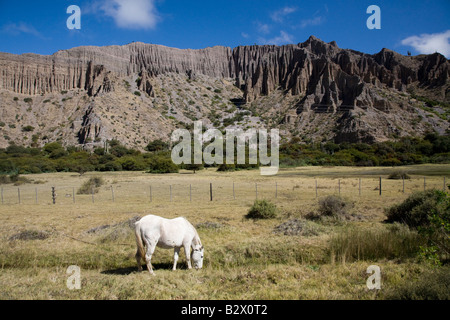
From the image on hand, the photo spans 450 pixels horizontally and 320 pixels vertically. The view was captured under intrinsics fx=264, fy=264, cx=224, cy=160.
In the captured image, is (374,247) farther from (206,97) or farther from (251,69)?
(251,69)

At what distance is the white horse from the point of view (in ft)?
22.3

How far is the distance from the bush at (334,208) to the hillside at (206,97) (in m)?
73.8

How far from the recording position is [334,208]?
48.1ft

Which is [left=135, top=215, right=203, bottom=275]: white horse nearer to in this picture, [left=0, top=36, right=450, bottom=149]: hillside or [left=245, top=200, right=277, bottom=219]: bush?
[left=245, top=200, right=277, bottom=219]: bush

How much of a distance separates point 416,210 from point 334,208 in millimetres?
3704

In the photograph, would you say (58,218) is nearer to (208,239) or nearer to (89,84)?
(208,239)

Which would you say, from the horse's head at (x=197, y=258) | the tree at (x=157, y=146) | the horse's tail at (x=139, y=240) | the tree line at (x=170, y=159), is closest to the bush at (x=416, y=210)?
the horse's head at (x=197, y=258)

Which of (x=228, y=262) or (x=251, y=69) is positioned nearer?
(x=228, y=262)

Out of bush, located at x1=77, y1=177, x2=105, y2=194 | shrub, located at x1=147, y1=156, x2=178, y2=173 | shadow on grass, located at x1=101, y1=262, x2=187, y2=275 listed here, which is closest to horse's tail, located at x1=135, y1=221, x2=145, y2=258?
shadow on grass, located at x1=101, y1=262, x2=187, y2=275

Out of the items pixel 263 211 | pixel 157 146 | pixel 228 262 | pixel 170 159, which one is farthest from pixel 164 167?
pixel 228 262

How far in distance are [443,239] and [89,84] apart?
115822mm

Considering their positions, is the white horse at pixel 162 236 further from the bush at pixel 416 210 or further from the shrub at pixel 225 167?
the shrub at pixel 225 167
